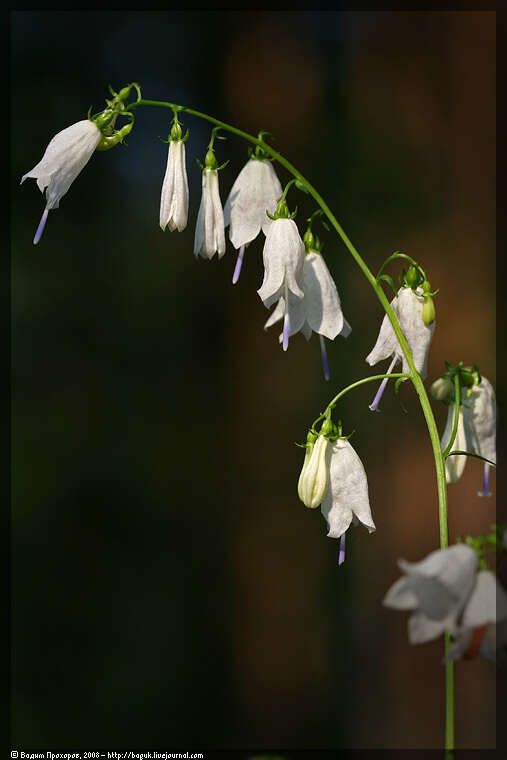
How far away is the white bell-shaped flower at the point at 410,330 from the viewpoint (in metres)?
0.93

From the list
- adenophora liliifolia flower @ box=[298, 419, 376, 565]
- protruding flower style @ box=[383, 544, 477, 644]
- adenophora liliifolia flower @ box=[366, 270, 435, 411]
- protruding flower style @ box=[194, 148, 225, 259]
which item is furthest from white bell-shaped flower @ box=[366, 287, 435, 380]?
protruding flower style @ box=[383, 544, 477, 644]

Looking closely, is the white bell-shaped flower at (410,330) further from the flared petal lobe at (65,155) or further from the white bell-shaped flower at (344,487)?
the flared petal lobe at (65,155)

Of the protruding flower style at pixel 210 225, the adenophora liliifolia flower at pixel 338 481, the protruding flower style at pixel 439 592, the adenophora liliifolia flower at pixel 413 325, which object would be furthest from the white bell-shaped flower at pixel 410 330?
the protruding flower style at pixel 439 592

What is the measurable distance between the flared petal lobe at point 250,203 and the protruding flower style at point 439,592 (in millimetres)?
536

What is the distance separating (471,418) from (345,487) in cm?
22

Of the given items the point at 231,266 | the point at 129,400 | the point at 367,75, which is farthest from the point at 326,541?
the point at 367,75

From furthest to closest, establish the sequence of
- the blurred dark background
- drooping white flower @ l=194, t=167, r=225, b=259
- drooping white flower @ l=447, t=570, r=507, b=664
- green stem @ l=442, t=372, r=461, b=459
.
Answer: the blurred dark background < drooping white flower @ l=194, t=167, r=225, b=259 < green stem @ l=442, t=372, r=461, b=459 < drooping white flower @ l=447, t=570, r=507, b=664

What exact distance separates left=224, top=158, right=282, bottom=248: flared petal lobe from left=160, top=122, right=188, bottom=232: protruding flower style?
86 mm

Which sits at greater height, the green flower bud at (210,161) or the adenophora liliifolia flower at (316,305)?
the green flower bud at (210,161)

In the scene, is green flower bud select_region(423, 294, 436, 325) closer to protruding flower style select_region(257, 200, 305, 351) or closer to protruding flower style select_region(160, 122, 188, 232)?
protruding flower style select_region(257, 200, 305, 351)

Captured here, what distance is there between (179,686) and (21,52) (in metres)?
2.55

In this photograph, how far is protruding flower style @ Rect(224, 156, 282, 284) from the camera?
99 centimetres

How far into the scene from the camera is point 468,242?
2.83 metres

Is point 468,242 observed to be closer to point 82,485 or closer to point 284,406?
point 284,406
